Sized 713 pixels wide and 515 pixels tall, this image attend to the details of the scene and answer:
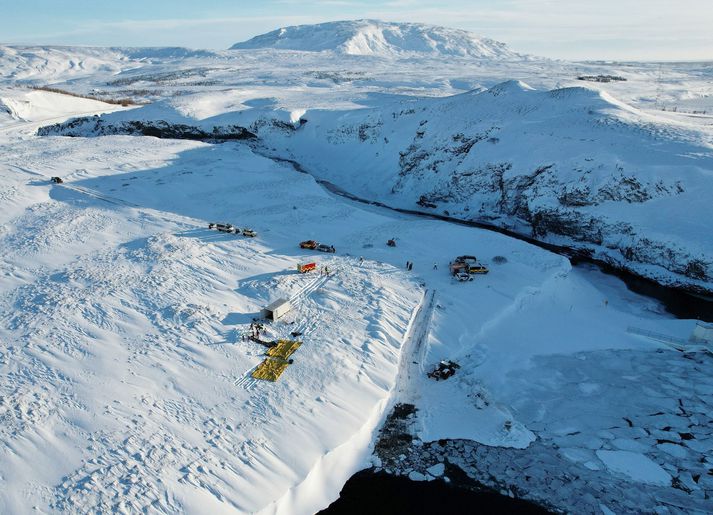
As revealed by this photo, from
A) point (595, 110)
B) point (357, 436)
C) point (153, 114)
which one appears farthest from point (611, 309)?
point (153, 114)

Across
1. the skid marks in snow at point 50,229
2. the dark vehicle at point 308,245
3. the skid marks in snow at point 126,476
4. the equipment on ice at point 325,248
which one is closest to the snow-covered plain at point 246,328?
the skid marks in snow at point 126,476

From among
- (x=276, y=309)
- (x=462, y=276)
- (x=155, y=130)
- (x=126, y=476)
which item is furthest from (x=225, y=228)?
(x=155, y=130)

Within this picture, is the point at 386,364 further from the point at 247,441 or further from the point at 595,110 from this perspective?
the point at 595,110

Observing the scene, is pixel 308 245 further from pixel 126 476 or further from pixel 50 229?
pixel 126 476

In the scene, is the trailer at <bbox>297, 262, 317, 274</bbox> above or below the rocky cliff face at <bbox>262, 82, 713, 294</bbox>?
below

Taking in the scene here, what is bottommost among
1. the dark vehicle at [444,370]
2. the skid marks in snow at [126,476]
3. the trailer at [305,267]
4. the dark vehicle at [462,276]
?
the dark vehicle at [444,370]

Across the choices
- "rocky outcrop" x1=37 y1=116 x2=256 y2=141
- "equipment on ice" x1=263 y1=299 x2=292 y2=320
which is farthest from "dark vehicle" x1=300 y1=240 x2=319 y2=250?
"rocky outcrop" x1=37 y1=116 x2=256 y2=141

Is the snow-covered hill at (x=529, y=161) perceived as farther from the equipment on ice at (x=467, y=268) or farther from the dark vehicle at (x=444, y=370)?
the dark vehicle at (x=444, y=370)

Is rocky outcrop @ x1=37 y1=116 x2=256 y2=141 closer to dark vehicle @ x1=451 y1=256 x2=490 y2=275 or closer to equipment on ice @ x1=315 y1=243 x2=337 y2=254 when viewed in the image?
equipment on ice @ x1=315 y1=243 x2=337 y2=254
